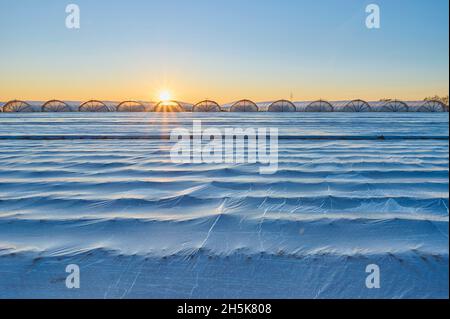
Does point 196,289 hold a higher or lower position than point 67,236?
lower

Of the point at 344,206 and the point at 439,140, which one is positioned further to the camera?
the point at 439,140

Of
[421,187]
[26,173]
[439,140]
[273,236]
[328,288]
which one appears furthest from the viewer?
[439,140]

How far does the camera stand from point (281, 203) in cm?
250

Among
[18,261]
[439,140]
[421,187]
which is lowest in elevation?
[18,261]

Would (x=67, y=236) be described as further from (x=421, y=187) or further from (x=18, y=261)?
(x=421, y=187)

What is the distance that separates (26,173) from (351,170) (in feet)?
15.2

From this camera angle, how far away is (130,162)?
4.36m
